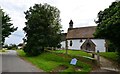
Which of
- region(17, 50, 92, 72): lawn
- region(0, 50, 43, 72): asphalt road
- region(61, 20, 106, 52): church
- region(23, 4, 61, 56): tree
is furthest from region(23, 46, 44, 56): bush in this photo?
region(61, 20, 106, 52): church

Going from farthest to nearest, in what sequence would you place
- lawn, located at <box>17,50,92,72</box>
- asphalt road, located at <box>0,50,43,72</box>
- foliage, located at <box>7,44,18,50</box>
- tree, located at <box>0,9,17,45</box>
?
foliage, located at <box>7,44,18,50</box>
tree, located at <box>0,9,17,45</box>
lawn, located at <box>17,50,92,72</box>
asphalt road, located at <box>0,50,43,72</box>

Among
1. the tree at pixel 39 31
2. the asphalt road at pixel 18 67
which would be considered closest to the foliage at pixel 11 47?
the tree at pixel 39 31

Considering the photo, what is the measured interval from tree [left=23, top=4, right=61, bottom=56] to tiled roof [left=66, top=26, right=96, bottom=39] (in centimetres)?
1784

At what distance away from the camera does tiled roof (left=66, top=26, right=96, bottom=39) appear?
62.2 metres

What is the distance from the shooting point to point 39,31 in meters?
44.3

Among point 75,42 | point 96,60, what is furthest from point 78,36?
point 96,60

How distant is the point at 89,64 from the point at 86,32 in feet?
114

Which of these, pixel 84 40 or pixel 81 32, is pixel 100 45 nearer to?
pixel 84 40

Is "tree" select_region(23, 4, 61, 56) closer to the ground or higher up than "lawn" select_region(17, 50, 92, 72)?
higher up

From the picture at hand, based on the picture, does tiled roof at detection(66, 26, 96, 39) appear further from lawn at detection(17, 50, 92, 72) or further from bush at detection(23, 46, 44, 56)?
lawn at detection(17, 50, 92, 72)

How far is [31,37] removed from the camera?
4441cm

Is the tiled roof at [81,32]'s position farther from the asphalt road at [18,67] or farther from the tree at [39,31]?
the asphalt road at [18,67]

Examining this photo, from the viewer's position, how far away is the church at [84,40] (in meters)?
59.3

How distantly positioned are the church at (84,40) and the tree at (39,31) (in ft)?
45.4
